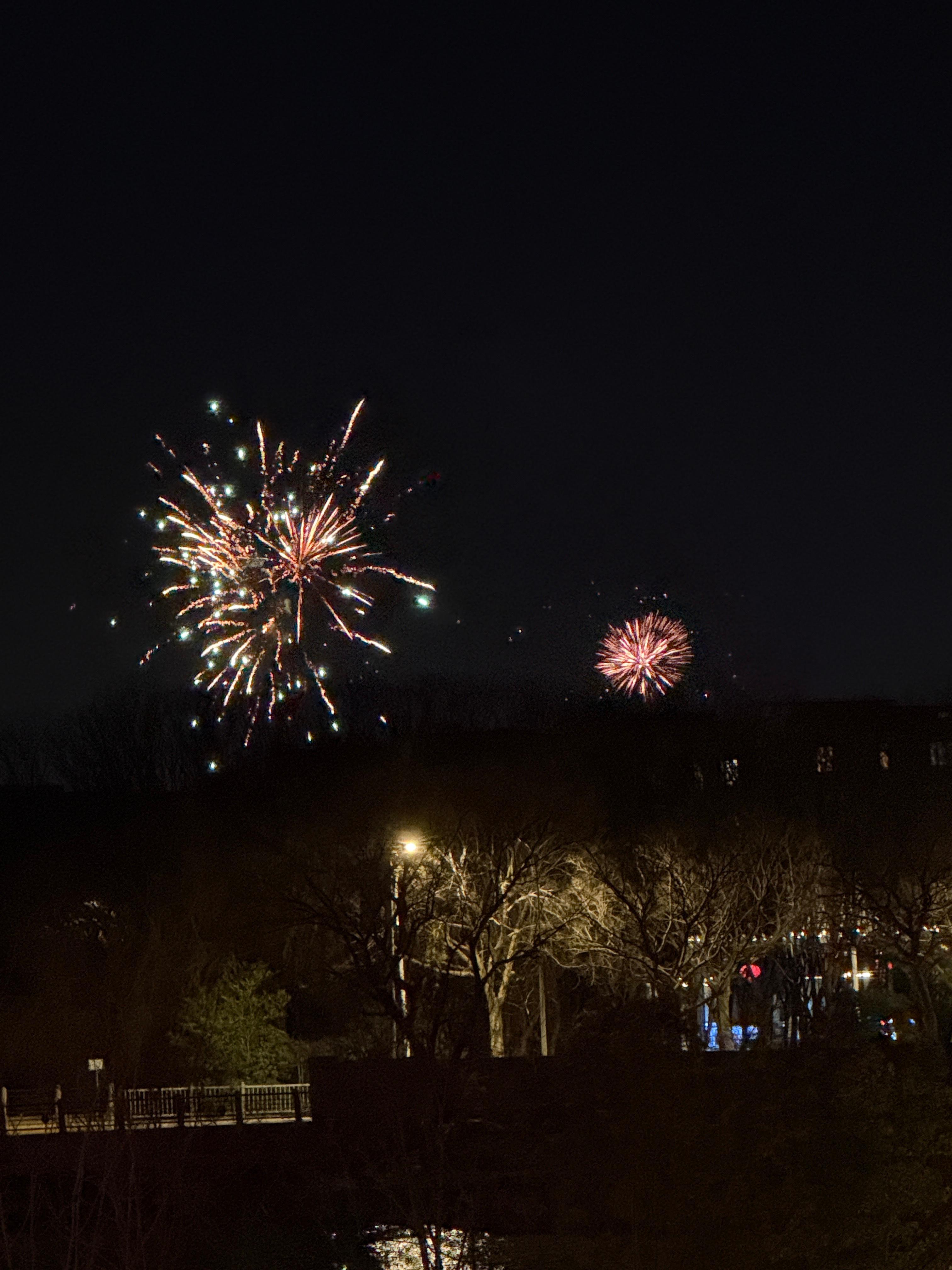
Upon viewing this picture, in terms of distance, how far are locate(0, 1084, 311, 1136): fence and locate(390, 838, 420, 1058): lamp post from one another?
2888mm

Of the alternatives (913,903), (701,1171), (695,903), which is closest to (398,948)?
(695,903)

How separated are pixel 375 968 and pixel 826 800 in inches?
745

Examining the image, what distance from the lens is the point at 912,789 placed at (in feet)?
188

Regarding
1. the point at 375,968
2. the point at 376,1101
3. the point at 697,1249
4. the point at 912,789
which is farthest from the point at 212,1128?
the point at 912,789

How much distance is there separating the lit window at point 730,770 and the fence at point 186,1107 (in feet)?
84.6

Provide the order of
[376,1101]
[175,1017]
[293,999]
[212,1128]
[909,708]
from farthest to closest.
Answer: [909,708]
[293,999]
[175,1017]
[212,1128]
[376,1101]

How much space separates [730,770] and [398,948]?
2515cm

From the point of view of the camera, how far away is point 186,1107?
35.5 meters

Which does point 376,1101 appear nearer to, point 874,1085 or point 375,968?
point 375,968

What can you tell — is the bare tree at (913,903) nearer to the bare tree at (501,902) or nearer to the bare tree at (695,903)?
the bare tree at (695,903)

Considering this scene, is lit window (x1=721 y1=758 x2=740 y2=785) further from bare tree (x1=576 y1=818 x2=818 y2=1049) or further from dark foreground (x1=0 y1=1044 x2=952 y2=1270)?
dark foreground (x1=0 y1=1044 x2=952 y2=1270)

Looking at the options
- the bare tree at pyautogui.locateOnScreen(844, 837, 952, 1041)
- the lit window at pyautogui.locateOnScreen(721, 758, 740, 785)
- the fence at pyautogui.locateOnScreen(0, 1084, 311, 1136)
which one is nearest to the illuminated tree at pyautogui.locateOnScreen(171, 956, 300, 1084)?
the fence at pyautogui.locateOnScreen(0, 1084, 311, 1136)

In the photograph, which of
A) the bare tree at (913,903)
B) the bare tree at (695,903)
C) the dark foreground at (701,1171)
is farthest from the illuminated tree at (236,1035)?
the dark foreground at (701,1171)

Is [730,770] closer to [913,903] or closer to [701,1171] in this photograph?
[913,903]
